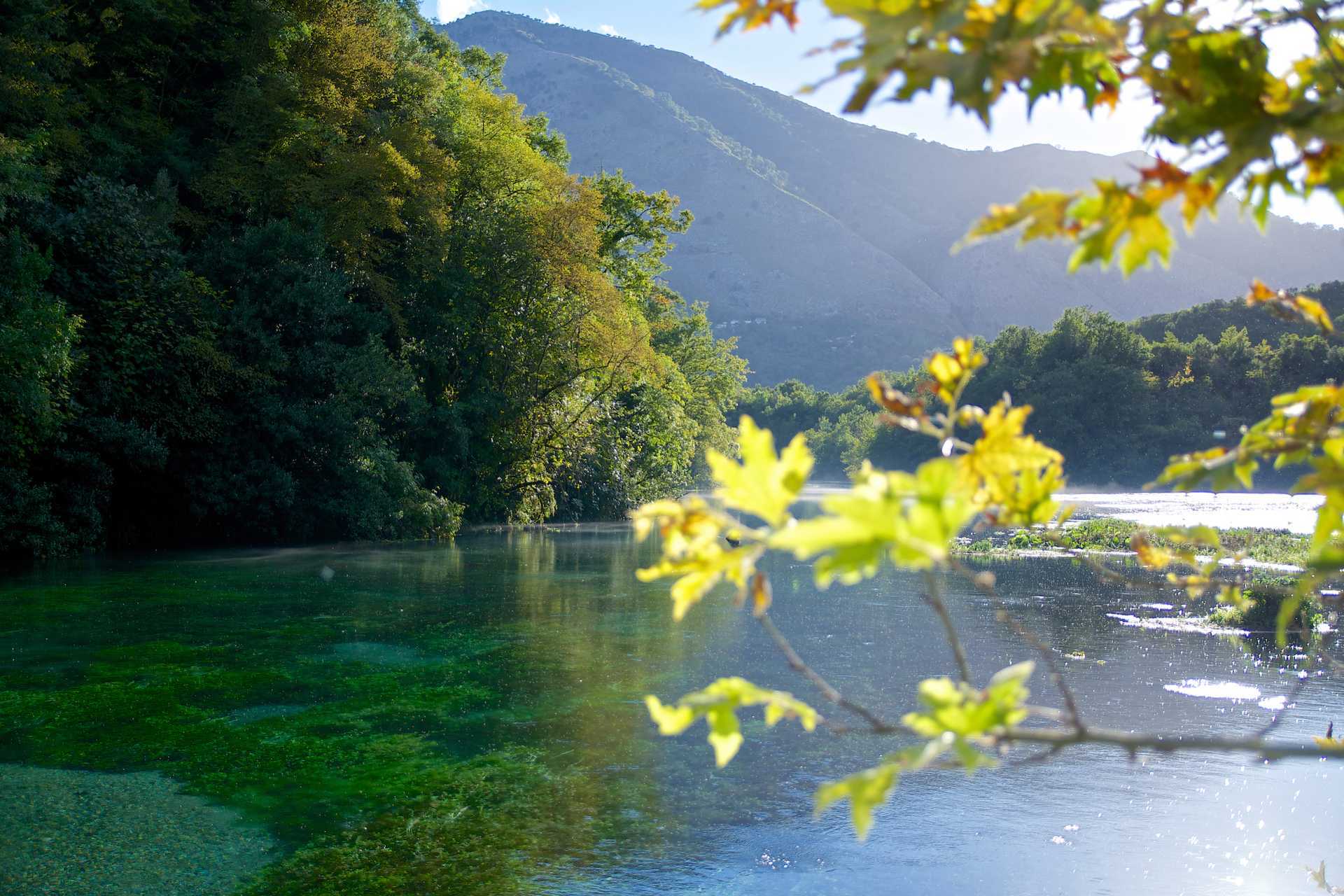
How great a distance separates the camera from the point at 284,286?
16547 mm

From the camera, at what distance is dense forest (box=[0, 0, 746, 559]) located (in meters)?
14.2

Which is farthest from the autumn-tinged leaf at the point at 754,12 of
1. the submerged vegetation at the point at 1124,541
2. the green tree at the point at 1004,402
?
the submerged vegetation at the point at 1124,541

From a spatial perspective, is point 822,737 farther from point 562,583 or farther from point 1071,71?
point 562,583

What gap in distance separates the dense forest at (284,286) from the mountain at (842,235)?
99.3m

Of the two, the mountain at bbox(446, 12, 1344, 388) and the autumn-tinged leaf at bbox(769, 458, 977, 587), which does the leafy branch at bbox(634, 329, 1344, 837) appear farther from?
the mountain at bbox(446, 12, 1344, 388)

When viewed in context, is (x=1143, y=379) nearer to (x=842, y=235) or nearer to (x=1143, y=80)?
(x=1143, y=80)

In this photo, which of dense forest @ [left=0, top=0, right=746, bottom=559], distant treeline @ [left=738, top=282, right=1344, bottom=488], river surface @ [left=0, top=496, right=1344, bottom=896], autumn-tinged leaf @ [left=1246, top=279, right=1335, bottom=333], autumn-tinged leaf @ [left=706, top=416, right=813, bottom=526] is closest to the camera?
autumn-tinged leaf @ [left=706, top=416, right=813, bottom=526]

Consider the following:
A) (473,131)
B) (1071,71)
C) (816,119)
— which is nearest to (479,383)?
(473,131)

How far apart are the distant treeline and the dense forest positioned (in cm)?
3160

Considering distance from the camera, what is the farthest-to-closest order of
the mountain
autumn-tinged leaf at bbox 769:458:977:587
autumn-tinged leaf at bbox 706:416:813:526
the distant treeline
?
the mountain → the distant treeline → autumn-tinged leaf at bbox 706:416:813:526 → autumn-tinged leaf at bbox 769:458:977:587

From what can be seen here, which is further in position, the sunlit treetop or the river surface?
the river surface

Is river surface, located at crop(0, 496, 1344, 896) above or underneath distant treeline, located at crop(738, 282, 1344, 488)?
underneath

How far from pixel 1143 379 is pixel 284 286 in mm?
49977

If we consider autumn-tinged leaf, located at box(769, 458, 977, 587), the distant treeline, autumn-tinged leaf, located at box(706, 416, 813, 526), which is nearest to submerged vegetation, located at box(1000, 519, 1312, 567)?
autumn-tinged leaf, located at box(706, 416, 813, 526)
